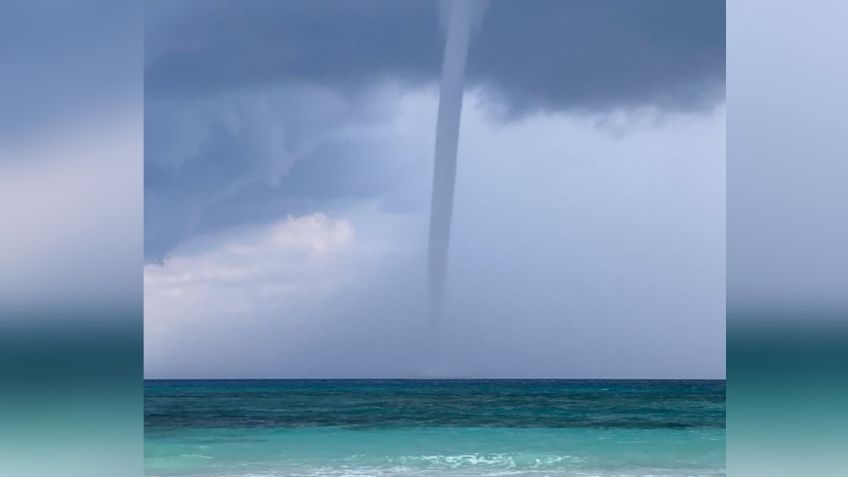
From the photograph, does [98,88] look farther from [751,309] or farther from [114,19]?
[751,309]

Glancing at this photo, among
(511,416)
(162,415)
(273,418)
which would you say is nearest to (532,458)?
(511,416)

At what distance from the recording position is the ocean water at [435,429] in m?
12.1

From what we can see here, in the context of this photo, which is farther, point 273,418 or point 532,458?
point 273,418

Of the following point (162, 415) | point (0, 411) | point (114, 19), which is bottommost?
point (162, 415)

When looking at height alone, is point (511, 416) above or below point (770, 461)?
below

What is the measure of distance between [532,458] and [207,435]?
5.65 meters

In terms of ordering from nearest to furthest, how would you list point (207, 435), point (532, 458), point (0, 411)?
point (0, 411), point (532, 458), point (207, 435)

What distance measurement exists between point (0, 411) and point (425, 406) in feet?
54.5

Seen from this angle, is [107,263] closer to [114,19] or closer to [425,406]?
[114,19]

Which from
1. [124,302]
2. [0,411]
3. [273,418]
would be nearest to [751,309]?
[124,302]

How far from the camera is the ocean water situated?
12078 millimetres

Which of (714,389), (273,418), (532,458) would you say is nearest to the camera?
(532,458)

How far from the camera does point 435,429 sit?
16.2 m

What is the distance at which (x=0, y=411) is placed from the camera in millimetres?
3119
